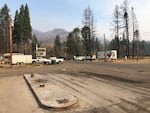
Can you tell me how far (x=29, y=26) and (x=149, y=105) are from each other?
104 metres

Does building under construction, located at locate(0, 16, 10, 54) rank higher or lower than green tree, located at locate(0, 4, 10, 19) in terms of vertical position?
lower

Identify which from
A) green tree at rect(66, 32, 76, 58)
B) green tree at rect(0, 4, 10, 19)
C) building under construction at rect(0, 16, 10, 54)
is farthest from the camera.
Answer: green tree at rect(66, 32, 76, 58)

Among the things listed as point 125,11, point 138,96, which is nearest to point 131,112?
point 138,96

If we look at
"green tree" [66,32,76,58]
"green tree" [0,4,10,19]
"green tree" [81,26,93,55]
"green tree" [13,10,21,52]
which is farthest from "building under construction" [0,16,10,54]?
"green tree" [81,26,93,55]

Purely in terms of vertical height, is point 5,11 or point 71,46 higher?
point 5,11

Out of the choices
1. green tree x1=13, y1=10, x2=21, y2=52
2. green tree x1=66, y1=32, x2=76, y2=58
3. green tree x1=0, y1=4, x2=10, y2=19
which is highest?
green tree x1=0, y1=4, x2=10, y2=19

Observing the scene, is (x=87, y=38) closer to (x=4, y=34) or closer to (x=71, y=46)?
(x=71, y=46)

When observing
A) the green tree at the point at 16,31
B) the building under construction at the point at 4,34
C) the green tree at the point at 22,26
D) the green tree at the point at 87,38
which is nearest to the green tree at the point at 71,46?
the green tree at the point at 87,38

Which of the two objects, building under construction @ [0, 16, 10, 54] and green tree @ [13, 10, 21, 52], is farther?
building under construction @ [0, 16, 10, 54]

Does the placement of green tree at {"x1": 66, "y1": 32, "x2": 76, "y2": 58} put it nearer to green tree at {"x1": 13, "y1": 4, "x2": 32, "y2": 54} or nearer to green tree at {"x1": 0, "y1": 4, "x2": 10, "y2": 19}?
green tree at {"x1": 13, "y1": 4, "x2": 32, "y2": 54}

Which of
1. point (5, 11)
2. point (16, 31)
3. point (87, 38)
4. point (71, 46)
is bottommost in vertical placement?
point (71, 46)

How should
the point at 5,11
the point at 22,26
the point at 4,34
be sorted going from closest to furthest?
1. the point at 22,26
2. the point at 5,11
3. the point at 4,34

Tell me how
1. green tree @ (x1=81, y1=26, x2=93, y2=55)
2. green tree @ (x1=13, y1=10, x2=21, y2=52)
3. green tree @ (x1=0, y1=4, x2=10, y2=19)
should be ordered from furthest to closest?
1. green tree @ (x1=0, y1=4, x2=10, y2=19)
2. green tree @ (x1=13, y1=10, x2=21, y2=52)
3. green tree @ (x1=81, y1=26, x2=93, y2=55)

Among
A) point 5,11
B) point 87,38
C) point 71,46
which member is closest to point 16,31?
point 5,11
